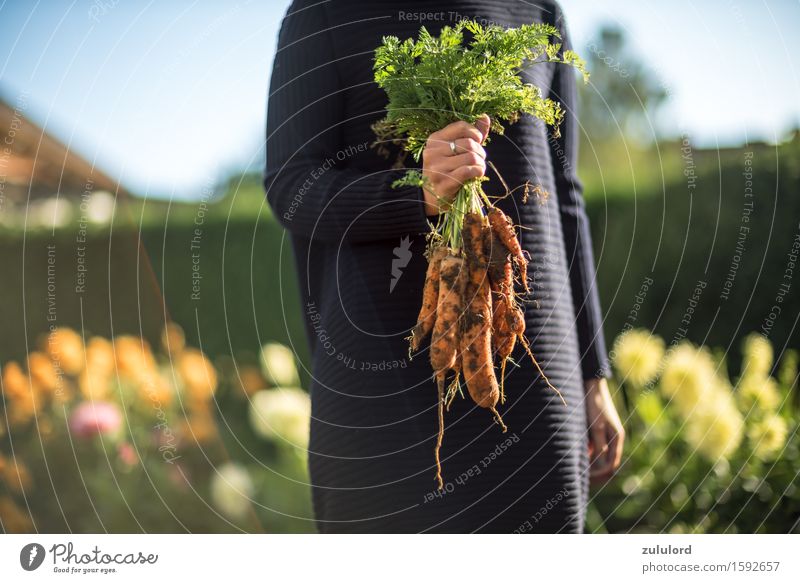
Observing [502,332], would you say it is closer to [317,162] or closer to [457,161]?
[457,161]

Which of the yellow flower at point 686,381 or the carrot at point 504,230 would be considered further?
the yellow flower at point 686,381

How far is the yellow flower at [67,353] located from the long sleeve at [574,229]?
1843 mm

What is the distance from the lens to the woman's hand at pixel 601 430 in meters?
1.55

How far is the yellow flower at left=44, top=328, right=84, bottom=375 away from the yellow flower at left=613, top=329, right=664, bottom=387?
5.89 ft

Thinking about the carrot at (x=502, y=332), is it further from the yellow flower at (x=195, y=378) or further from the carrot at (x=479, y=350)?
the yellow flower at (x=195, y=378)

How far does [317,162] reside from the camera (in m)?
1.35

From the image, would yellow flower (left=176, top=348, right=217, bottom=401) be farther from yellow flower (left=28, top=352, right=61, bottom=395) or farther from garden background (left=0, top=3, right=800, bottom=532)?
yellow flower (left=28, top=352, right=61, bottom=395)

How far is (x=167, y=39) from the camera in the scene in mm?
2014

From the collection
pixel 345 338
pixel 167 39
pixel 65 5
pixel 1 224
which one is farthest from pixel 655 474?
pixel 1 224

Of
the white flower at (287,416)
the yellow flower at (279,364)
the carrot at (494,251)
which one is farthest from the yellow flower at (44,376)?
the carrot at (494,251)

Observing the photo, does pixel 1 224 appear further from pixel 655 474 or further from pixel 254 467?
pixel 655 474

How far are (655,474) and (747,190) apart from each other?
125 centimetres

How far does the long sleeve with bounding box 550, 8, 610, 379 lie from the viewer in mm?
1542
